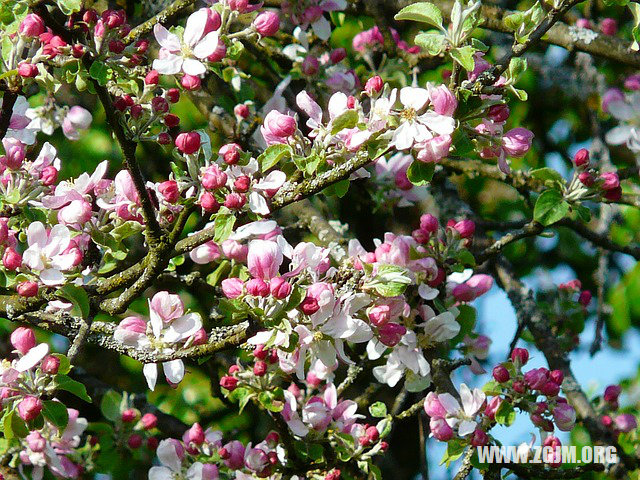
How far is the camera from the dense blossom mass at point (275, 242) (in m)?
1.58

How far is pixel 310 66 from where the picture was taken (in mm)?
2627

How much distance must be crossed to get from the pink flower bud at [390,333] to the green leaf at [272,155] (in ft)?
1.31

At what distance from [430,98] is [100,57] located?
0.58 metres

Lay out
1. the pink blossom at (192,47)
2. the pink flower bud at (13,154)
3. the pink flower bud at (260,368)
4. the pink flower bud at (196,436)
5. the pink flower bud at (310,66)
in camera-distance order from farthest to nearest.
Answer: the pink flower bud at (310,66), the pink flower bud at (196,436), the pink flower bud at (260,368), the pink flower bud at (13,154), the pink blossom at (192,47)

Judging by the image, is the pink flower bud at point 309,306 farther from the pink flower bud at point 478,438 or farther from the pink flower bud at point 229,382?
the pink flower bud at point 478,438

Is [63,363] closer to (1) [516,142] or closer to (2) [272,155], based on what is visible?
(2) [272,155]

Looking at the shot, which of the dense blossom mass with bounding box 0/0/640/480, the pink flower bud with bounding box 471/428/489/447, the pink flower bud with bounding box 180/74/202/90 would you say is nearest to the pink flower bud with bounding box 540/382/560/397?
the dense blossom mass with bounding box 0/0/640/480

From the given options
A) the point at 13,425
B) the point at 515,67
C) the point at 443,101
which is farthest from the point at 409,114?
the point at 13,425

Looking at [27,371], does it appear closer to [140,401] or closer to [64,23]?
[64,23]

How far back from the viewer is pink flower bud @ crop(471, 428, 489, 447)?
1929 mm

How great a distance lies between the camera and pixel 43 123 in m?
2.30

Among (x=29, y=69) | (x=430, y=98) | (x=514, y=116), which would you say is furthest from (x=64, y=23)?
(x=514, y=116)

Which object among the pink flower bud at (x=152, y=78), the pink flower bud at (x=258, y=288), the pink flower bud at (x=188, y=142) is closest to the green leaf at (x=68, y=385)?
the pink flower bud at (x=258, y=288)

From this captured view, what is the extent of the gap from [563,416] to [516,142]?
2.15ft
